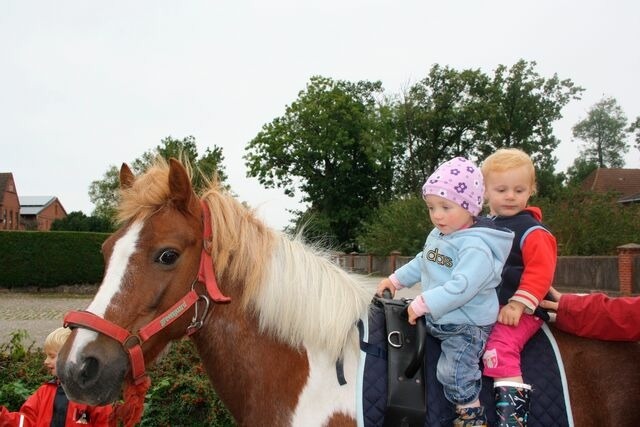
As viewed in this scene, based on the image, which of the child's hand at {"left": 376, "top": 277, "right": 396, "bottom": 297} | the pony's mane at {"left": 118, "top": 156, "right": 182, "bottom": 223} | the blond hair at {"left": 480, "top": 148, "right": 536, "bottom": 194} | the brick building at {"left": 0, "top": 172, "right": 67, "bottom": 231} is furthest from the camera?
the brick building at {"left": 0, "top": 172, "right": 67, "bottom": 231}

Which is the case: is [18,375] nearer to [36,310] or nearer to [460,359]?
[460,359]

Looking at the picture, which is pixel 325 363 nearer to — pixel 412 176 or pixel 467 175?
pixel 467 175

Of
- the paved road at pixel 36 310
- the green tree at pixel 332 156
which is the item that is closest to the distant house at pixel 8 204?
the green tree at pixel 332 156

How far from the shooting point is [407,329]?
7.79 feet

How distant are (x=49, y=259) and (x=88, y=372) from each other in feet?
81.2

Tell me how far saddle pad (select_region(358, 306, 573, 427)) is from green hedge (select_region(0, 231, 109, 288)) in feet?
74.9

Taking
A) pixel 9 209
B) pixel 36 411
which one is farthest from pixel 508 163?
pixel 9 209

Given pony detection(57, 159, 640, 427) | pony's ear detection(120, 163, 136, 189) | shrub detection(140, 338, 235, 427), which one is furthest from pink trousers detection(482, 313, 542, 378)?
shrub detection(140, 338, 235, 427)

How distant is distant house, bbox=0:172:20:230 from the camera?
6116cm

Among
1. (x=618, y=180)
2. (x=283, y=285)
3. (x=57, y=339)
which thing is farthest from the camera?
(x=618, y=180)

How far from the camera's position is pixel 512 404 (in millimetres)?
2242

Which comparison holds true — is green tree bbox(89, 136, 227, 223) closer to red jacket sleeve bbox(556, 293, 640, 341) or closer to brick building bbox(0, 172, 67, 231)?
red jacket sleeve bbox(556, 293, 640, 341)

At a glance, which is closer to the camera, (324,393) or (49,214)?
(324,393)

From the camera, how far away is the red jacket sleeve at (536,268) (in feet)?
7.83
